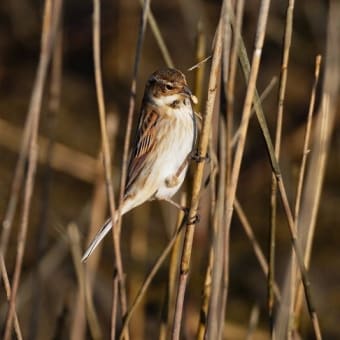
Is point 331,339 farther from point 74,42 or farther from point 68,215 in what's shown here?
point 74,42

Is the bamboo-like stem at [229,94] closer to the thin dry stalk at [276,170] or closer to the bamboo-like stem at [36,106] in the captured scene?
the thin dry stalk at [276,170]

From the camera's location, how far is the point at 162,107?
13.7 feet

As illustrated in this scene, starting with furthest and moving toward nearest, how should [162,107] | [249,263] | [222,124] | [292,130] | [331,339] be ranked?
[292,130], [249,263], [331,339], [162,107], [222,124]

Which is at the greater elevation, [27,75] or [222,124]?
[27,75]

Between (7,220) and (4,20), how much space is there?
6723 millimetres

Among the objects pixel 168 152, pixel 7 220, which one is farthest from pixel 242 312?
pixel 7 220

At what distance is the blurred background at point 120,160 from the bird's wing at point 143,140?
0.38m

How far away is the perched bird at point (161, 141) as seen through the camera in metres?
4.02

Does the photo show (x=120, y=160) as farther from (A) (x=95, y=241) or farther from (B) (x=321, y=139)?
(B) (x=321, y=139)

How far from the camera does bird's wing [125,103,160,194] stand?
423 cm

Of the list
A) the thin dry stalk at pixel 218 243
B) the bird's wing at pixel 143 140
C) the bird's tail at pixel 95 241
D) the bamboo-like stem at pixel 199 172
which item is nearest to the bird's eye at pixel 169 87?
the bird's wing at pixel 143 140

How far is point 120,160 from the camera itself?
7.95 meters

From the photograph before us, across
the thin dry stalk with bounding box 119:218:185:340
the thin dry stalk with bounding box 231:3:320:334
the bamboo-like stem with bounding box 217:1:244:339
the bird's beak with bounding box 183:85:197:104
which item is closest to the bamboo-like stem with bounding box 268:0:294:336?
the thin dry stalk with bounding box 231:3:320:334

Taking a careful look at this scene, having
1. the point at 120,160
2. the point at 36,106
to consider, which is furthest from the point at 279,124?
the point at 120,160
